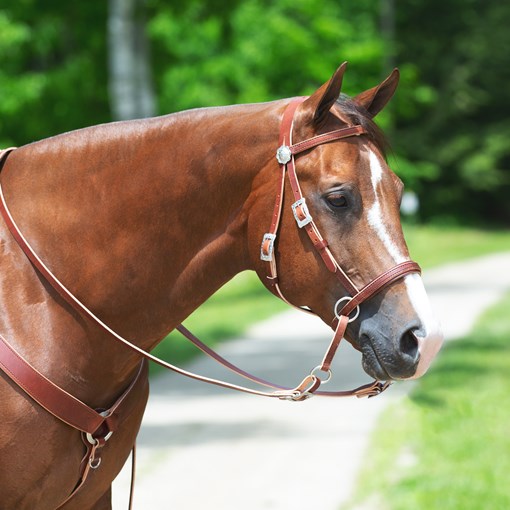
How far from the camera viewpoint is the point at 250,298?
61.0 ft

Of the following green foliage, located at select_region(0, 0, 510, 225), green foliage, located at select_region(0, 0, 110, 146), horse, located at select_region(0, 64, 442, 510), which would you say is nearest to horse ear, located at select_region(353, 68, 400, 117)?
horse, located at select_region(0, 64, 442, 510)

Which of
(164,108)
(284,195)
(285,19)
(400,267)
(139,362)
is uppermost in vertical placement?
(284,195)

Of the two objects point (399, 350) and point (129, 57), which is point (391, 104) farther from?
point (399, 350)

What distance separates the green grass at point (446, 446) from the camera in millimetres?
5766

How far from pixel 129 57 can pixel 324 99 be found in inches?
405

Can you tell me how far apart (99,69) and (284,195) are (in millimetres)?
16302

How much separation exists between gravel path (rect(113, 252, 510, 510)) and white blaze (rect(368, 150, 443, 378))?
3.36 m

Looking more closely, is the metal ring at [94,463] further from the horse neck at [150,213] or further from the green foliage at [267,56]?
the green foliage at [267,56]

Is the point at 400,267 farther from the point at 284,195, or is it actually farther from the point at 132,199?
the point at 132,199

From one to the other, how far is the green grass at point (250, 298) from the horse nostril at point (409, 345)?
26.3 ft

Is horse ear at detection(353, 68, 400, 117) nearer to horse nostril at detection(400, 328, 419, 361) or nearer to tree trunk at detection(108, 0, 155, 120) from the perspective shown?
horse nostril at detection(400, 328, 419, 361)

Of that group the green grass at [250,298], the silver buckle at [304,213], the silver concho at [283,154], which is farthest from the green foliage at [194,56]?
the silver buckle at [304,213]

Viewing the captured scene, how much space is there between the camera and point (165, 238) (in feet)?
9.96

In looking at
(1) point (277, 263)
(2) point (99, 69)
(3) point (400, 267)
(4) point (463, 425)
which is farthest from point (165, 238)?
(2) point (99, 69)
